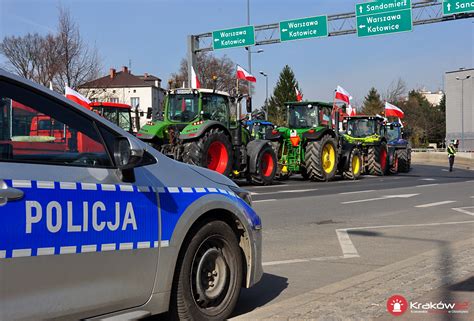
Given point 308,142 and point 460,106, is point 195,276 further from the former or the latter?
point 460,106

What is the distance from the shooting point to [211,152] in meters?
16.3

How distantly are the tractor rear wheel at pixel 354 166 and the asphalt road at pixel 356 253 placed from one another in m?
7.77

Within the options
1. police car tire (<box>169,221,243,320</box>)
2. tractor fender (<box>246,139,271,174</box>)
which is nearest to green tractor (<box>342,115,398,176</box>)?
tractor fender (<box>246,139,271,174</box>)

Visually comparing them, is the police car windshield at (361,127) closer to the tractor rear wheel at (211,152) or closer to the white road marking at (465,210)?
the tractor rear wheel at (211,152)

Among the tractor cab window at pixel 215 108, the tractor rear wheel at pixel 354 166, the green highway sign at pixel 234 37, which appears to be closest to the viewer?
the tractor cab window at pixel 215 108

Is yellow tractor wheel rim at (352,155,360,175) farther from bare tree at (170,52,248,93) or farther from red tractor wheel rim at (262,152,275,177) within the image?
bare tree at (170,52,248,93)

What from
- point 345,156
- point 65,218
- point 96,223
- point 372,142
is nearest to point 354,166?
point 345,156

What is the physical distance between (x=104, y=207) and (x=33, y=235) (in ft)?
1.63

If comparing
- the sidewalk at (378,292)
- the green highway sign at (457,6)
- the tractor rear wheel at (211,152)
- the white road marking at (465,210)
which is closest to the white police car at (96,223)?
the sidewalk at (378,292)

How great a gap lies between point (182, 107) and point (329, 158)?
7.06 metres

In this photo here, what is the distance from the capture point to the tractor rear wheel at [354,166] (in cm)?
2223

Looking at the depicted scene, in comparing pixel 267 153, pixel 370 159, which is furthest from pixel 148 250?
pixel 370 159

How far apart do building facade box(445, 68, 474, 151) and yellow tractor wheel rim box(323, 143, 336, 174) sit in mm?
57596

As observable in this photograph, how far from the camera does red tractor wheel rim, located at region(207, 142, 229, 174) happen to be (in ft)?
53.4
